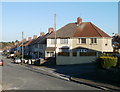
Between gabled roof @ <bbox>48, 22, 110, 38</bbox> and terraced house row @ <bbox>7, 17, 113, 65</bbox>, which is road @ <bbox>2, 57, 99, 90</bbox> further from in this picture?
gabled roof @ <bbox>48, 22, 110, 38</bbox>

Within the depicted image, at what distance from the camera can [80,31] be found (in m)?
46.4

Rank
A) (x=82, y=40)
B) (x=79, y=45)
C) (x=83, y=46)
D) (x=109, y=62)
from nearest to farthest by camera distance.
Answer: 1. (x=109, y=62)
2. (x=83, y=46)
3. (x=79, y=45)
4. (x=82, y=40)

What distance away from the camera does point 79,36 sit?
146 ft

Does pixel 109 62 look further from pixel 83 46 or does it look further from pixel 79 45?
pixel 79 45

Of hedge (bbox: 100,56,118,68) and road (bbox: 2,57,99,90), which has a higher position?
hedge (bbox: 100,56,118,68)

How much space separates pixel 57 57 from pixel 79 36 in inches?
262

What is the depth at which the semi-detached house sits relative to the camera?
42406 mm

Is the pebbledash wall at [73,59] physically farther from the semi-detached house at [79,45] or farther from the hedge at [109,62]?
the hedge at [109,62]

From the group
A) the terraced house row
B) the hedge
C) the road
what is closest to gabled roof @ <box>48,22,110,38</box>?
the terraced house row

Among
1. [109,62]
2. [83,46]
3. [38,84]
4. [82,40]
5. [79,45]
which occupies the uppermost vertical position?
[82,40]

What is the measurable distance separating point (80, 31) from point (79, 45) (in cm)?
369

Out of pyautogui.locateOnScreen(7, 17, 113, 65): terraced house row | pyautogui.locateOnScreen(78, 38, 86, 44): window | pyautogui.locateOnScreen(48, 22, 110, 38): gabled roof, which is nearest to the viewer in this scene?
pyautogui.locateOnScreen(7, 17, 113, 65): terraced house row

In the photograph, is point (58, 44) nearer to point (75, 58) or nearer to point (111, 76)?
point (75, 58)

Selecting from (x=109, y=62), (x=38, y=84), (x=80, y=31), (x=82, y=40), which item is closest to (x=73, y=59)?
(x=82, y=40)
